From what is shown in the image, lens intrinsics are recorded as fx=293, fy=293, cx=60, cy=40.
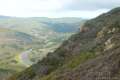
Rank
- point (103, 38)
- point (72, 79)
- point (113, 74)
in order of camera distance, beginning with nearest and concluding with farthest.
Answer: point (113, 74)
point (72, 79)
point (103, 38)

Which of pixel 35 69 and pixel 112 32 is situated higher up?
pixel 112 32

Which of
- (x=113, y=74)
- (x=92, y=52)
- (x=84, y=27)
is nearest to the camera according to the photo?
(x=113, y=74)

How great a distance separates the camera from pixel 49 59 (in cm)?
10719

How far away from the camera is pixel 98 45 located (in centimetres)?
9250

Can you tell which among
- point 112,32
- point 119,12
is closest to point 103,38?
point 112,32

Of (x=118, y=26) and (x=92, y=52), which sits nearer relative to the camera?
(x=92, y=52)

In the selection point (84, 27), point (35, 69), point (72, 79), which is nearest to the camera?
point (72, 79)

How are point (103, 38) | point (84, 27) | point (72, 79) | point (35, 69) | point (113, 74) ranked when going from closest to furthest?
point (113, 74) < point (72, 79) < point (103, 38) < point (35, 69) < point (84, 27)

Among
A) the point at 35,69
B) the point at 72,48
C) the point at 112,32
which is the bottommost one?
the point at 35,69


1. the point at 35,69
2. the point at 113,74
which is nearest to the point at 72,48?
the point at 35,69

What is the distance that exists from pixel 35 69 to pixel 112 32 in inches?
1214

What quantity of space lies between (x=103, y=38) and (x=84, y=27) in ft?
104

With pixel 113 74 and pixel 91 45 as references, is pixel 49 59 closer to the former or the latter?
pixel 91 45

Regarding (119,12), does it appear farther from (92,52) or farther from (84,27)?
(92,52)
